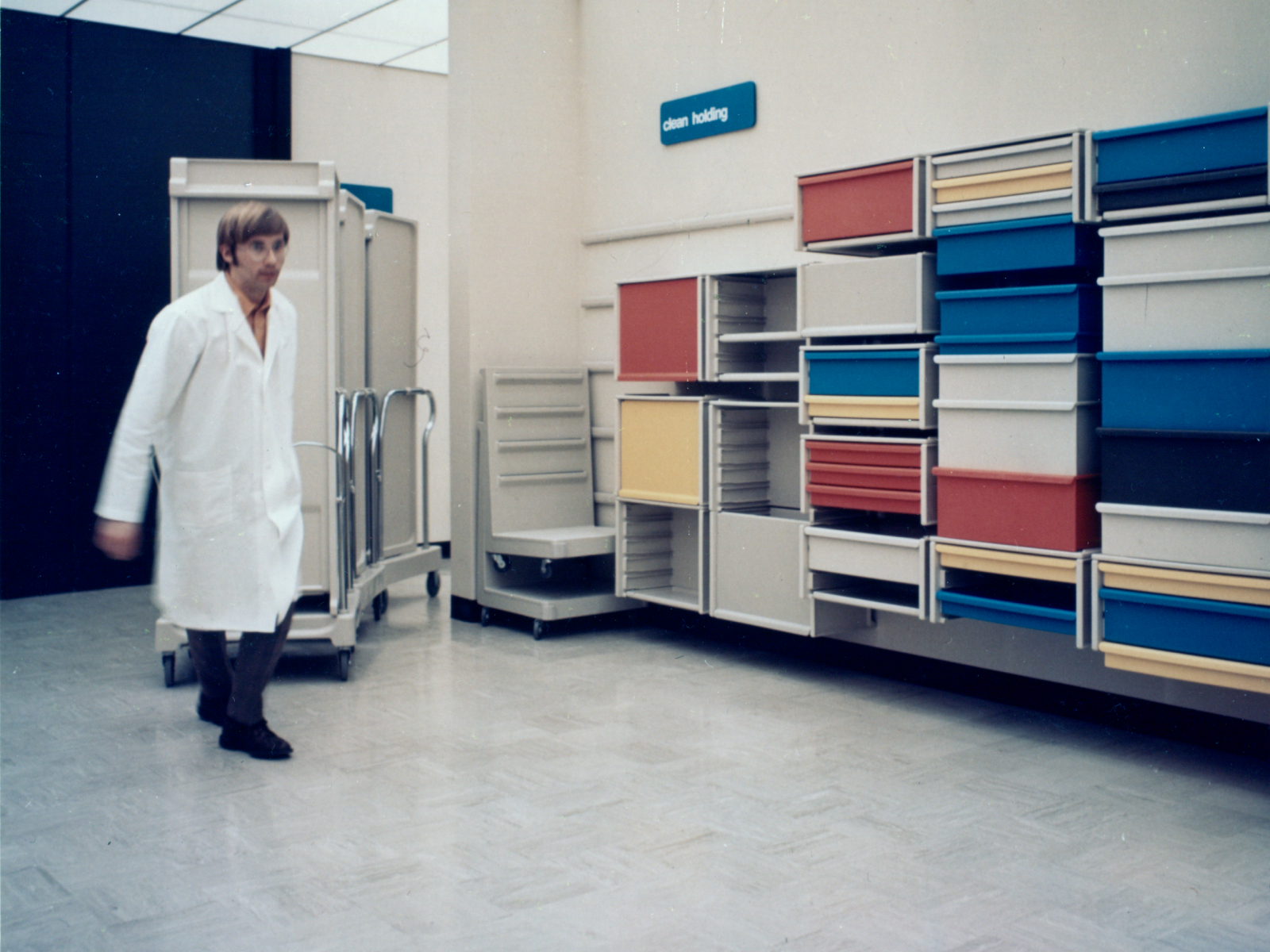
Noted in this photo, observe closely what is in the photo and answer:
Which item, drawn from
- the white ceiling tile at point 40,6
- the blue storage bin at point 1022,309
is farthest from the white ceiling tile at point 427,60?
the blue storage bin at point 1022,309

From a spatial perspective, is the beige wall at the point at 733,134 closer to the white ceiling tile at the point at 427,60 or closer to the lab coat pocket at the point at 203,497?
the white ceiling tile at the point at 427,60

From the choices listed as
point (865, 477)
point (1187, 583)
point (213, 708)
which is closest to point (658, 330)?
point (865, 477)

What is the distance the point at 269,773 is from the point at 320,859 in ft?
2.27

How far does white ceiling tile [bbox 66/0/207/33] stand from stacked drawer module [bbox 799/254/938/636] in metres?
3.88

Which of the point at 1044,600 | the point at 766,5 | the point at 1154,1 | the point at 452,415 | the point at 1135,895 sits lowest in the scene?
the point at 1135,895

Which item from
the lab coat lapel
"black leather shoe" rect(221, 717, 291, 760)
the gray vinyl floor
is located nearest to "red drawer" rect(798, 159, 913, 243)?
the gray vinyl floor

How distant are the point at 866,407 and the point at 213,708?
2.20 metres

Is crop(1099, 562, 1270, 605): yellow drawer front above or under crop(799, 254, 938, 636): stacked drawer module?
under

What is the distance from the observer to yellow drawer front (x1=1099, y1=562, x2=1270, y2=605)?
9.32 ft

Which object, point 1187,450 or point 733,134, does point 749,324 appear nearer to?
point 733,134

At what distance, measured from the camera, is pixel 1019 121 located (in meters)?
3.79

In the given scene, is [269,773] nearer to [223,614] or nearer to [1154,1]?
[223,614]

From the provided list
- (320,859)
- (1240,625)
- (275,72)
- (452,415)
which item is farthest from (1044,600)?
(275,72)

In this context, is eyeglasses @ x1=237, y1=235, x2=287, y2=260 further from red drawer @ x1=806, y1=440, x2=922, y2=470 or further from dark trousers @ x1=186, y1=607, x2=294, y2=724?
red drawer @ x1=806, y1=440, x2=922, y2=470
